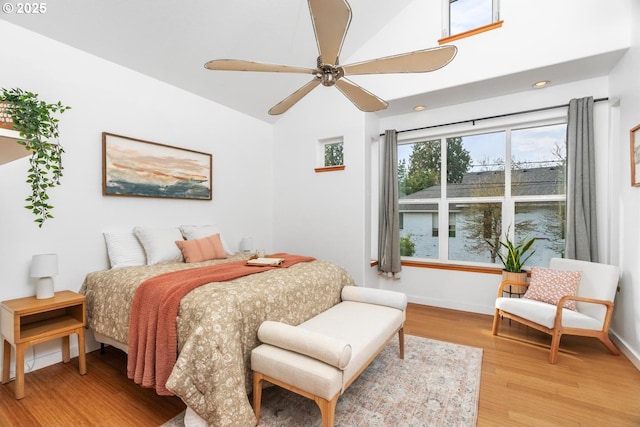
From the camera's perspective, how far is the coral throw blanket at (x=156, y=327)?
1849 millimetres

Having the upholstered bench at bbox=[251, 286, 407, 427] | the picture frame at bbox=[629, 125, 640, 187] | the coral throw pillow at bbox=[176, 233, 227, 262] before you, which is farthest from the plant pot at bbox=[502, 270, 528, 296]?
the coral throw pillow at bbox=[176, 233, 227, 262]

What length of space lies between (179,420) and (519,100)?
461 cm

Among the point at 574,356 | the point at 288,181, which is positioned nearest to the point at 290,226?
the point at 288,181

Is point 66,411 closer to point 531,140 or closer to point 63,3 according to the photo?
point 63,3

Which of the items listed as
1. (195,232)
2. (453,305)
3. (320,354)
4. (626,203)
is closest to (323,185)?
(195,232)

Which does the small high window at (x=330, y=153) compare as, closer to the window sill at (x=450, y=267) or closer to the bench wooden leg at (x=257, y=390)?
the window sill at (x=450, y=267)

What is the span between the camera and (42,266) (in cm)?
229

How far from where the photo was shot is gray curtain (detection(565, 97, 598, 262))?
318cm

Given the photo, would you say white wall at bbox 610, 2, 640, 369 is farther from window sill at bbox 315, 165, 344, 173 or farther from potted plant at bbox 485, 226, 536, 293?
window sill at bbox 315, 165, 344, 173

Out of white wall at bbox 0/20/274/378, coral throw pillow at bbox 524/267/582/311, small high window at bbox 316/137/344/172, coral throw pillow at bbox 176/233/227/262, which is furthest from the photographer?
small high window at bbox 316/137/344/172

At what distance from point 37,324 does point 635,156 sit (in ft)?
17.0

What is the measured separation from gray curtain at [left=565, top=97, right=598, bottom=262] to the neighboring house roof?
37 cm

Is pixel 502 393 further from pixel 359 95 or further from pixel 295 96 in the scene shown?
pixel 295 96

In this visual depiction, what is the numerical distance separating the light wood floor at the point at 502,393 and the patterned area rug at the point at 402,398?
132mm
